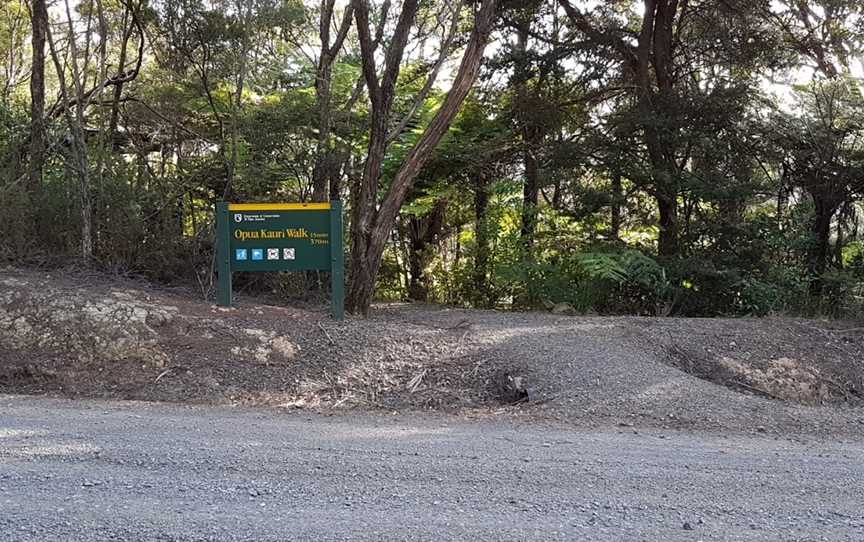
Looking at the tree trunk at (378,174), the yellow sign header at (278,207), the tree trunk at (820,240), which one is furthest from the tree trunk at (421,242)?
the tree trunk at (820,240)

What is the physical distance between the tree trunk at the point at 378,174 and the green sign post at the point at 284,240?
35.5 inches

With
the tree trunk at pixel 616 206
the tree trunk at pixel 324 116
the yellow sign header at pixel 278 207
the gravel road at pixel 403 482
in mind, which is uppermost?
the tree trunk at pixel 324 116

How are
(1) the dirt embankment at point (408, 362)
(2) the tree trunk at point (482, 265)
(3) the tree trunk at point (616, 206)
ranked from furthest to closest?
(2) the tree trunk at point (482, 265), (3) the tree trunk at point (616, 206), (1) the dirt embankment at point (408, 362)

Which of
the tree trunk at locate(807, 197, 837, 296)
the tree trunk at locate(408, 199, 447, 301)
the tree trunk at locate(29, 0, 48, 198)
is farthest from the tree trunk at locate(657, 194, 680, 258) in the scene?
the tree trunk at locate(29, 0, 48, 198)

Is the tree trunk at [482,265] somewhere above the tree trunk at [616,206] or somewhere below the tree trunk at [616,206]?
below

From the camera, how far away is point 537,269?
14.1m

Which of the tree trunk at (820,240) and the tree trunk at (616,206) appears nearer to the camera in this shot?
the tree trunk at (820,240)

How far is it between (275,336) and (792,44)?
12.8m

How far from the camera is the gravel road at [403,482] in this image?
151 inches

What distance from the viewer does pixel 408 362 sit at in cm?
878

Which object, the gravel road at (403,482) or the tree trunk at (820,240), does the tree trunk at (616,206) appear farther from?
the gravel road at (403,482)

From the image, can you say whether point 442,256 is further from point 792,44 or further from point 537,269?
point 792,44

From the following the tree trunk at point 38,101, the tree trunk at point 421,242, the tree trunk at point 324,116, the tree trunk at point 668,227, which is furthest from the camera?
the tree trunk at point 421,242

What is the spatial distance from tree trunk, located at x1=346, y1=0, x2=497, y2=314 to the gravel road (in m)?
4.48
